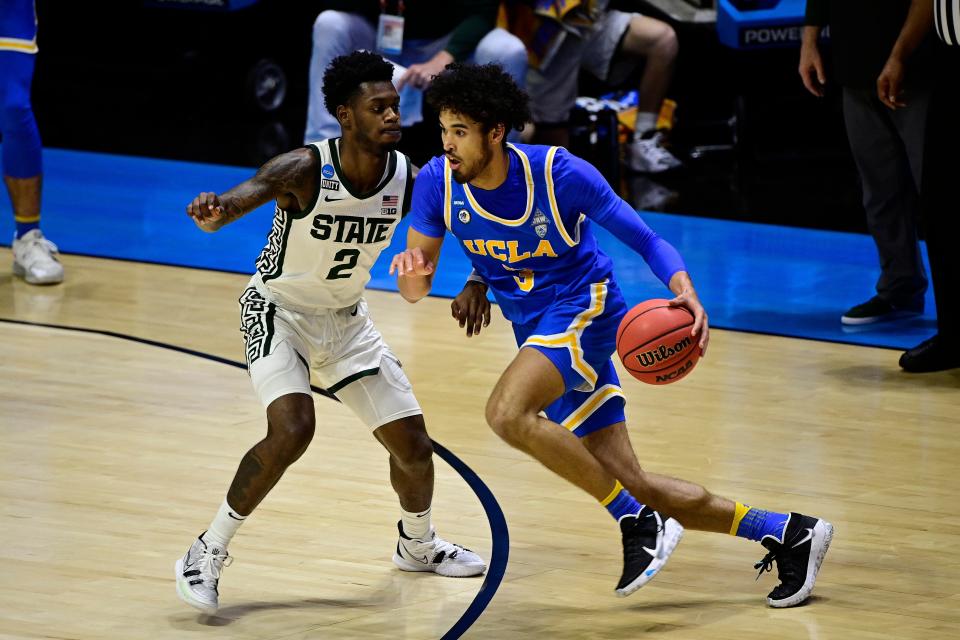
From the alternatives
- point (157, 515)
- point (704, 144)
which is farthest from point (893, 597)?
point (704, 144)

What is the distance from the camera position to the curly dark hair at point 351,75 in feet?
13.3

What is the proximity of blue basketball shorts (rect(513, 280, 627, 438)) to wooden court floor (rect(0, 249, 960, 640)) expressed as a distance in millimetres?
428

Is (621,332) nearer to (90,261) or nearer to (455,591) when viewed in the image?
(455,591)

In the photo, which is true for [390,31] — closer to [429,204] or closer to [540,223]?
[429,204]

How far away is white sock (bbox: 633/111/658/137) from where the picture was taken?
9797 mm

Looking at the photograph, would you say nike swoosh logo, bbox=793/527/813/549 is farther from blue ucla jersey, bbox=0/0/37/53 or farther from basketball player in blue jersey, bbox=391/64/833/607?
blue ucla jersey, bbox=0/0/37/53

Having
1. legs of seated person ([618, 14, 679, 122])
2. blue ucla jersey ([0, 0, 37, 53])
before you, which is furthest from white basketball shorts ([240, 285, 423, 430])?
legs of seated person ([618, 14, 679, 122])

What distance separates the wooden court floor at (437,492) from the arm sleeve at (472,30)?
2.45 m

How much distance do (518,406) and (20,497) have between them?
5.60 ft

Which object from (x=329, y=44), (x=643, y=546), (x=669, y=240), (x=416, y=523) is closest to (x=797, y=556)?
(x=643, y=546)

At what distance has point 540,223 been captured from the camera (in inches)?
163

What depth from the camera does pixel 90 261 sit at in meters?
7.73

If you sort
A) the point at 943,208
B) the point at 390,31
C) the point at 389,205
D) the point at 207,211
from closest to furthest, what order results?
the point at 207,211 → the point at 389,205 → the point at 943,208 → the point at 390,31

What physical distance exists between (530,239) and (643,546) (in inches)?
35.2
